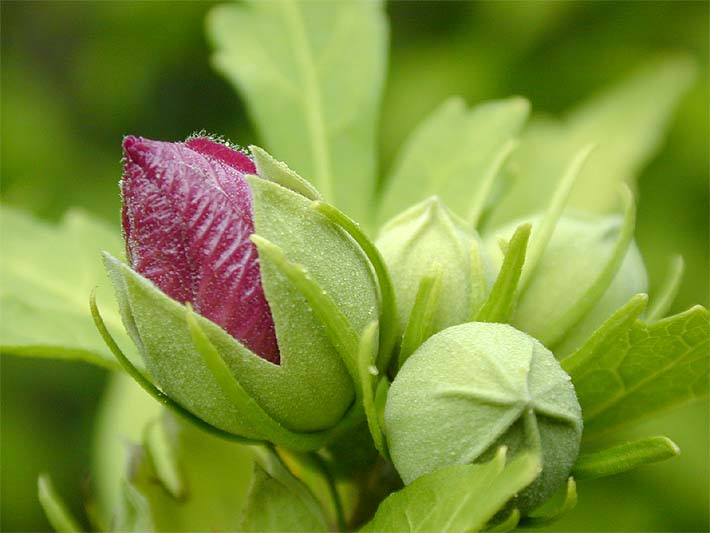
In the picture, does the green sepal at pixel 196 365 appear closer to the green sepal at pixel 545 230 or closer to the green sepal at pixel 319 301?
the green sepal at pixel 319 301

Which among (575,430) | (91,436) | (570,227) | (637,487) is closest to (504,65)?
(637,487)

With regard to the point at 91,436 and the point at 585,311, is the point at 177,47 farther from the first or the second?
the point at 585,311

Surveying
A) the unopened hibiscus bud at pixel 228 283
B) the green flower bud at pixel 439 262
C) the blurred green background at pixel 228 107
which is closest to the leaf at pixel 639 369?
the green flower bud at pixel 439 262

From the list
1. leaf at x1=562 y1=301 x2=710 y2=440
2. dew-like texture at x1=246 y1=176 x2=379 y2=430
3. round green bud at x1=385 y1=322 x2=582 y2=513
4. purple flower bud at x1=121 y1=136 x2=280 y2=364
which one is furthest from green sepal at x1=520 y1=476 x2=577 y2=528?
purple flower bud at x1=121 y1=136 x2=280 y2=364

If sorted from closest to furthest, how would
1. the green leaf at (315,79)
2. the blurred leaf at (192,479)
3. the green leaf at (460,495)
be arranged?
the green leaf at (460,495) < the blurred leaf at (192,479) < the green leaf at (315,79)

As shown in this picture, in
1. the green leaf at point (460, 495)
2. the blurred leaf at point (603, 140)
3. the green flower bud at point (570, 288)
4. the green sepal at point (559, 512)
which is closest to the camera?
the green leaf at point (460, 495)

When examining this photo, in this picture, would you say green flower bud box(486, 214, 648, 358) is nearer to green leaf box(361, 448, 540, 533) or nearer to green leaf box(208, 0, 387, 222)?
green leaf box(361, 448, 540, 533)
